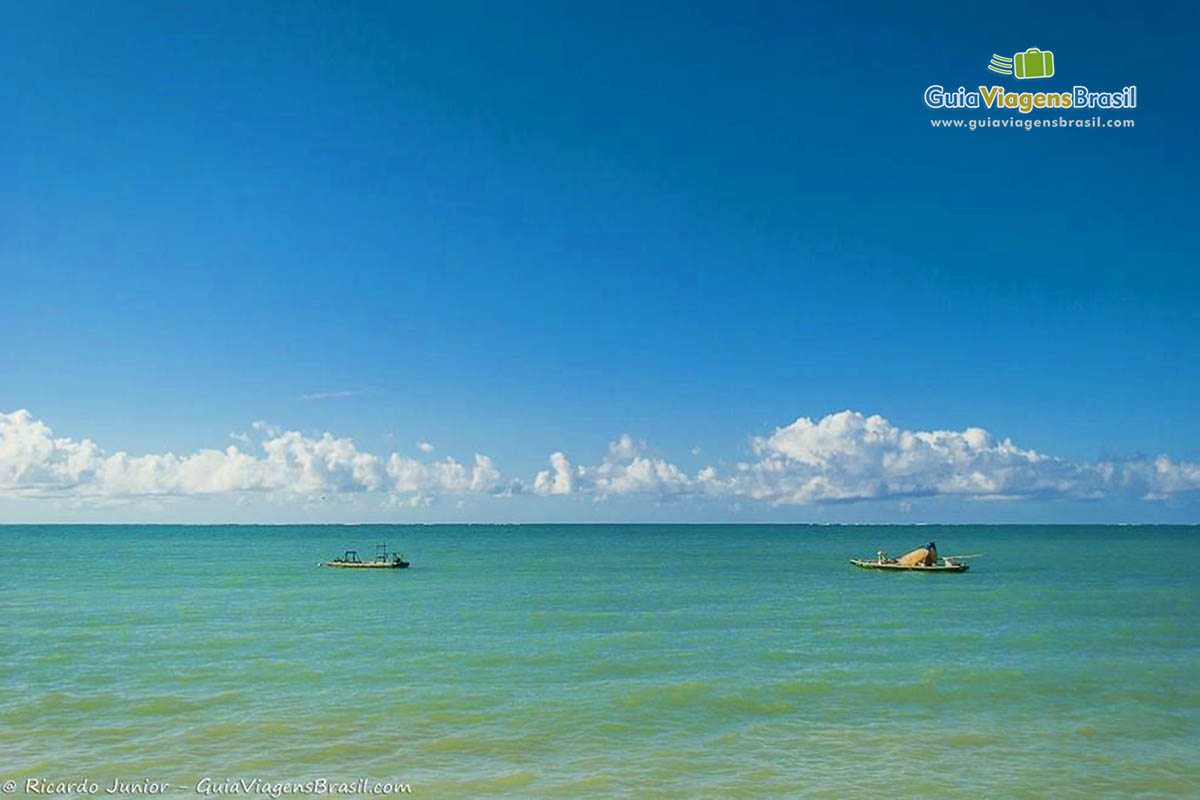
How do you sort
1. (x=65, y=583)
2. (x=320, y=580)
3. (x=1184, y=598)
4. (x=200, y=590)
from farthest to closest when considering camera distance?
(x=320, y=580) < (x=65, y=583) < (x=200, y=590) < (x=1184, y=598)

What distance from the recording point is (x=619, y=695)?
1024 inches

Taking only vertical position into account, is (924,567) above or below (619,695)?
below

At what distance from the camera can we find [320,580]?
249ft

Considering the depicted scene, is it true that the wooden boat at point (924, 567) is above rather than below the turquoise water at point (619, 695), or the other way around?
below

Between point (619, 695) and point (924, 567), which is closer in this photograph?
point (619, 695)

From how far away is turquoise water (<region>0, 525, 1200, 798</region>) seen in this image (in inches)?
746

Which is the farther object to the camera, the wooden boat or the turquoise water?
the wooden boat

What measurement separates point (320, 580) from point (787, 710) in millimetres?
60079

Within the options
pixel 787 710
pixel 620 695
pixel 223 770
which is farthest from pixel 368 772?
pixel 787 710

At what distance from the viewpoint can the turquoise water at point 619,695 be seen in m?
18.9

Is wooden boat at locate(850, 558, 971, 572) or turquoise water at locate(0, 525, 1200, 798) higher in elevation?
turquoise water at locate(0, 525, 1200, 798)

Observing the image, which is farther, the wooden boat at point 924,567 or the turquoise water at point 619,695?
the wooden boat at point 924,567

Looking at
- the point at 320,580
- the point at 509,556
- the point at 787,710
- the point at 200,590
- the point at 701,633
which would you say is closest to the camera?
the point at 787,710

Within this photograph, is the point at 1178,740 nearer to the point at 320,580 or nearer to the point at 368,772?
the point at 368,772
